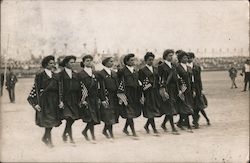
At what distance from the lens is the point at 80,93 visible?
6.99 m

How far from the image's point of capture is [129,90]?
739 cm

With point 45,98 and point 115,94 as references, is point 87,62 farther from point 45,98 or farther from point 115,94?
point 45,98

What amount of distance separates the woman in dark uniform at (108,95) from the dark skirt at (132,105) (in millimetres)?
127

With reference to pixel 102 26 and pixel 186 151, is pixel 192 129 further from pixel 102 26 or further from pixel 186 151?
pixel 102 26

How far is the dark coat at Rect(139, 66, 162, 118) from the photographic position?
7.50 meters

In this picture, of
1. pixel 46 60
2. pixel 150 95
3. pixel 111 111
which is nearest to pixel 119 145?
pixel 111 111

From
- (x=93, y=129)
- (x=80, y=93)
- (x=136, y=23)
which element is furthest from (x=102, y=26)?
(x=93, y=129)

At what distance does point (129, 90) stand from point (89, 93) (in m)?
0.74

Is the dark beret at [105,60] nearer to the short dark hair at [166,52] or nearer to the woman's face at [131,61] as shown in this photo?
the woman's face at [131,61]

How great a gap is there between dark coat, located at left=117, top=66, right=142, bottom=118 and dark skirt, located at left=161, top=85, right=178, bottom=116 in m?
0.49

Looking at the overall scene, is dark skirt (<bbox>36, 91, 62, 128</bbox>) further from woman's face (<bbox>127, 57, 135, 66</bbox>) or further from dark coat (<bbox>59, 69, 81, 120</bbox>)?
woman's face (<bbox>127, 57, 135, 66</bbox>)

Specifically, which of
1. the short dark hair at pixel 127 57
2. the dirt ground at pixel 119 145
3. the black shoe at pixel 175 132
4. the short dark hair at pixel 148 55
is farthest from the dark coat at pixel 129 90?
the black shoe at pixel 175 132

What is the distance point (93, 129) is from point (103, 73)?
36.8 inches

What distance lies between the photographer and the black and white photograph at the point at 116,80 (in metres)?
6.91
